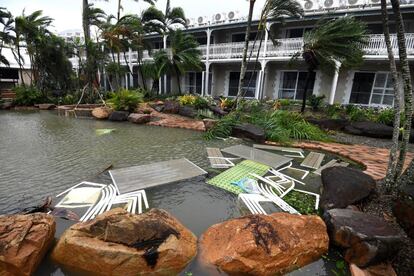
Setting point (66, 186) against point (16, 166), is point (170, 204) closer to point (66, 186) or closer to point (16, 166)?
point (66, 186)

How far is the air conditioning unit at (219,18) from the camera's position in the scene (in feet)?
47.0

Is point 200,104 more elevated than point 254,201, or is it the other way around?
point 200,104

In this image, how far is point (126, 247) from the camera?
1907 millimetres

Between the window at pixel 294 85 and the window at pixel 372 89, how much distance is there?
2160 millimetres

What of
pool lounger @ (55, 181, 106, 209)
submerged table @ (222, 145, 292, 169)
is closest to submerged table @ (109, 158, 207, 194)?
pool lounger @ (55, 181, 106, 209)

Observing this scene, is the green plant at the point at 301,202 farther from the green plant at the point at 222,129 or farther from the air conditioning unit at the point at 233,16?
the air conditioning unit at the point at 233,16

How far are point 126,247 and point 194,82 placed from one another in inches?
651

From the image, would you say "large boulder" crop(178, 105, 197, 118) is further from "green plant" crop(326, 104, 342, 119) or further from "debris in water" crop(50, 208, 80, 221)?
"debris in water" crop(50, 208, 80, 221)

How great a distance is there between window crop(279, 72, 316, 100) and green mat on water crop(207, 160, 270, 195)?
34.0 feet

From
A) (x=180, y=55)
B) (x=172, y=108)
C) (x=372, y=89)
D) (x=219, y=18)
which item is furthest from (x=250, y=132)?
(x=219, y=18)

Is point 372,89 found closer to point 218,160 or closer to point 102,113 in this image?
point 218,160

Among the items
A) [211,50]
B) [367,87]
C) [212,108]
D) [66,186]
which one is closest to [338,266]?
[66,186]

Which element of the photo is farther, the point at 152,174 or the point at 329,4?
the point at 329,4

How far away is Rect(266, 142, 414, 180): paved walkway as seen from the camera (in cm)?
407
